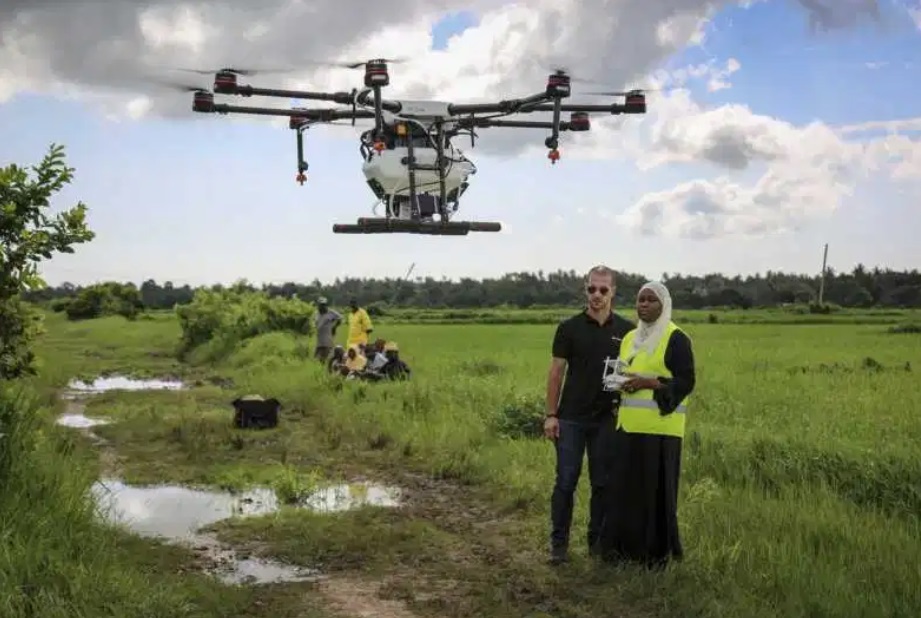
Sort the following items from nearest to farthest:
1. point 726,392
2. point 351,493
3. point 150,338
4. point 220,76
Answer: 1. point 351,493
2. point 220,76
3. point 726,392
4. point 150,338

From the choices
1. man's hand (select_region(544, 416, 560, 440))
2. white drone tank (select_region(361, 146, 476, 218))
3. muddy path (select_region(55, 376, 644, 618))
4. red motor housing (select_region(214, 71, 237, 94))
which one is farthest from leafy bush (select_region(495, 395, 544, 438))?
red motor housing (select_region(214, 71, 237, 94))

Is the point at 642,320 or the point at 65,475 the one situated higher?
the point at 642,320

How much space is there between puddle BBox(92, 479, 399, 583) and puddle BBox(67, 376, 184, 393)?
34.9ft

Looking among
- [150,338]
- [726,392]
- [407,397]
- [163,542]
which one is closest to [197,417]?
[407,397]

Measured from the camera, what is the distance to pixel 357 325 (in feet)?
57.1

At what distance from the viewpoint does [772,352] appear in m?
24.1

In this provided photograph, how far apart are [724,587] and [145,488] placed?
5978 millimetres

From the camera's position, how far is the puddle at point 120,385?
19.8 metres

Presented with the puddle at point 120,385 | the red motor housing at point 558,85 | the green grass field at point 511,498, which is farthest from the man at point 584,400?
the puddle at point 120,385

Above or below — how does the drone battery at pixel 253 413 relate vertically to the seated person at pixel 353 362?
below

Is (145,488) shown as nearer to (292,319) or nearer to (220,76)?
(220,76)

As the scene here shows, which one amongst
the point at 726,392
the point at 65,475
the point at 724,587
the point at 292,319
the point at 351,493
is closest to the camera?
the point at 724,587

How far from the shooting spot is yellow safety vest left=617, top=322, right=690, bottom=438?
598 cm

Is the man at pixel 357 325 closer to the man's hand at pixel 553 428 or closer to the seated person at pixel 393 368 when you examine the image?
the seated person at pixel 393 368
